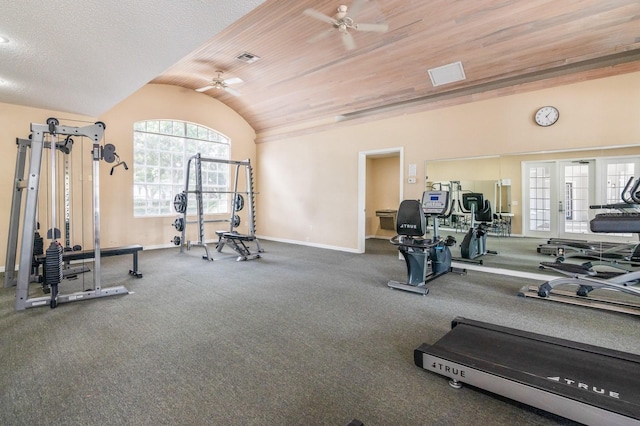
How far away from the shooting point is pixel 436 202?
4531 millimetres

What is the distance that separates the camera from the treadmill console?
446 centimetres

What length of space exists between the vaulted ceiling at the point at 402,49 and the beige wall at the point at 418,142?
0.86 feet

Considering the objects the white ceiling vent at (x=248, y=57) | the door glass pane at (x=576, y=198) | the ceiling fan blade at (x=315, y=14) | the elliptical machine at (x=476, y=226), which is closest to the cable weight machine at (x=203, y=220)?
the white ceiling vent at (x=248, y=57)

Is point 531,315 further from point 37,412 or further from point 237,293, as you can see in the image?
point 37,412

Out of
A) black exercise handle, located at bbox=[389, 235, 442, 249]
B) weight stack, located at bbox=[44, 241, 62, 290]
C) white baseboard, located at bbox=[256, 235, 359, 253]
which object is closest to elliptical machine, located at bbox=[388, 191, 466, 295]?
black exercise handle, located at bbox=[389, 235, 442, 249]

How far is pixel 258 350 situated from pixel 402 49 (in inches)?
180

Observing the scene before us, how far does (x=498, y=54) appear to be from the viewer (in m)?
4.38

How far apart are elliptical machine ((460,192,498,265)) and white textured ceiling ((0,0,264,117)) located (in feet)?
15.3

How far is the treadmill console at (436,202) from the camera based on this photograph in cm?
446

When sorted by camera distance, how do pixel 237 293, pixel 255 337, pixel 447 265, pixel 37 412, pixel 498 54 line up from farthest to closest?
pixel 447 265, pixel 498 54, pixel 237 293, pixel 255 337, pixel 37 412

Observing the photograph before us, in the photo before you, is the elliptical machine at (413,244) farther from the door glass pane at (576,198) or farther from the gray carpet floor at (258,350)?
the door glass pane at (576,198)

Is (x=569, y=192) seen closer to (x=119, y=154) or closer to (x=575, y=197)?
(x=575, y=197)

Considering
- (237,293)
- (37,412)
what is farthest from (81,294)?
(37,412)

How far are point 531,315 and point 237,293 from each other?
10.7 feet
